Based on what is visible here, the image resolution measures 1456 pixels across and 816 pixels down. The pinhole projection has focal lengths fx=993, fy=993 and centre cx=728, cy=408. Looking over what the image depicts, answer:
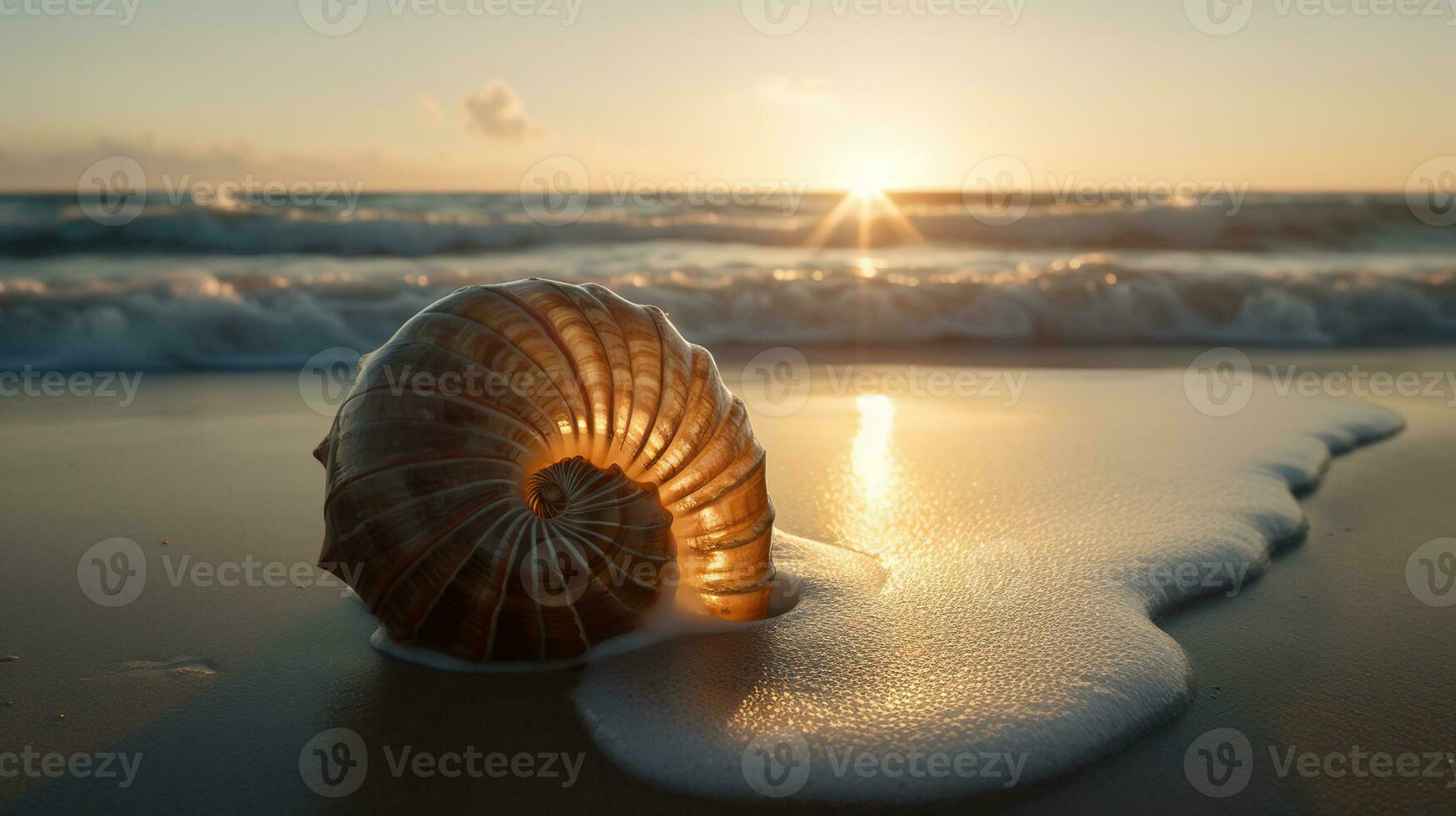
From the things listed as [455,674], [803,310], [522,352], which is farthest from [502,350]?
[803,310]

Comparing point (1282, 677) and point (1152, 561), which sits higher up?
point (1152, 561)

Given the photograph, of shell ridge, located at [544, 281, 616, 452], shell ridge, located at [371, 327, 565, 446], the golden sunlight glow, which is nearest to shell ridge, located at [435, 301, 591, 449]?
shell ridge, located at [371, 327, 565, 446]

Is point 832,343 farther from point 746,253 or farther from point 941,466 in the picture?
point 746,253

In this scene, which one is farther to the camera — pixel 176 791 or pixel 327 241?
pixel 327 241

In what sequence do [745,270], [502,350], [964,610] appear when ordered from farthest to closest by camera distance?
[745,270]
[964,610]
[502,350]

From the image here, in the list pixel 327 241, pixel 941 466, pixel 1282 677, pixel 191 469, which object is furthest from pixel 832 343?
pixel 327 241

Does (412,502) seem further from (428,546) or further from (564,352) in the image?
(564,352)

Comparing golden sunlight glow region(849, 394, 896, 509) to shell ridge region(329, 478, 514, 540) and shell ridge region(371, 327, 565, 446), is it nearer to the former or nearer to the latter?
shell ridge region(371, 327, 565, 446)
